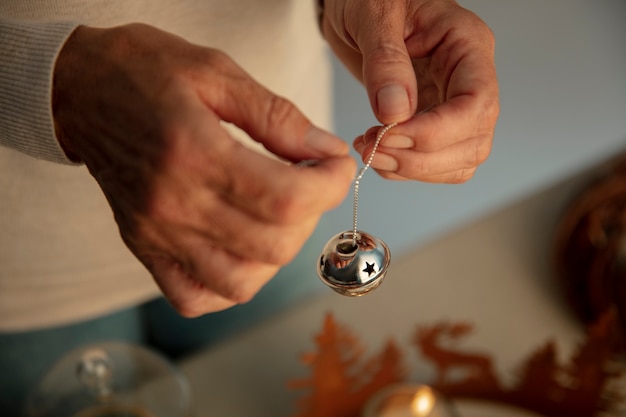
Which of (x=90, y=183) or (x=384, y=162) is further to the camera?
(x=90, y=183)

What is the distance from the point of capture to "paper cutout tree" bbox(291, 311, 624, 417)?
718 mm

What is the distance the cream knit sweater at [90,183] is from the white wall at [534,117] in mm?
518

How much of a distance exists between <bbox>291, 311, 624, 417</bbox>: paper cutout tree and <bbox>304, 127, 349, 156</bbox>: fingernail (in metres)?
0.33

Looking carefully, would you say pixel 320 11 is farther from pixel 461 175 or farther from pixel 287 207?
pixel 287 207

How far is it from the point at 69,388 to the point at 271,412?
25 cm

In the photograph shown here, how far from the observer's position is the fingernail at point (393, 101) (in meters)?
0.41

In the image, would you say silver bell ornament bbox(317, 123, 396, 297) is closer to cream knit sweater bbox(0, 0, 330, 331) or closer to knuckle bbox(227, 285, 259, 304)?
knuckle bbox(227, 285, 259, 304)

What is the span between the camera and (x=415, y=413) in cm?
74

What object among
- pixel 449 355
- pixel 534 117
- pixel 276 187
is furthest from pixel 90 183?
pixel 534 117

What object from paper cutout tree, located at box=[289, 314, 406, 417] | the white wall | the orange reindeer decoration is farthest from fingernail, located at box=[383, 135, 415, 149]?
the white wall

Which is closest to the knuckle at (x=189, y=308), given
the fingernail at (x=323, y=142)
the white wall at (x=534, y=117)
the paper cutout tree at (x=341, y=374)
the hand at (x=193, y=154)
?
the hand at (x=193, y=154)

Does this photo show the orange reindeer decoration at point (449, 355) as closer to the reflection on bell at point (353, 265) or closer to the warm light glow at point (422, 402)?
the warm light glow at point (422, 402)

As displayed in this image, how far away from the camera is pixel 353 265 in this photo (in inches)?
16.3

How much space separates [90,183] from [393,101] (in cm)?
34
